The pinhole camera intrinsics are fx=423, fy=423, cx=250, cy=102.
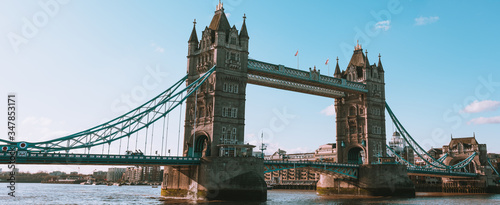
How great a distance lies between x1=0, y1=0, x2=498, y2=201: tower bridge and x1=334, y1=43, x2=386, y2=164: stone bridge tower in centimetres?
21

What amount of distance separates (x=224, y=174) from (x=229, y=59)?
18388mm

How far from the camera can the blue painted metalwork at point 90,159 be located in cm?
4617

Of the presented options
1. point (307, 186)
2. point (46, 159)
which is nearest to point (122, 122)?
point (46, 159)

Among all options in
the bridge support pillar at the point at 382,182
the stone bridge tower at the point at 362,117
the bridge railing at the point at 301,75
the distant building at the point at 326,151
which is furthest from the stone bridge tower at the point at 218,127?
the distant building at the point at 326,151

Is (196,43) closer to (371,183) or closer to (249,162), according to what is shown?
(249,162)

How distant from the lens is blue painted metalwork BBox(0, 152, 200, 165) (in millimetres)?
46166

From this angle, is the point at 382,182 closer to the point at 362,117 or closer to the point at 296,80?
the point at 362,117

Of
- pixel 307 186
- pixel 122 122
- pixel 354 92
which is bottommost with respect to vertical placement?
pixel 307 186

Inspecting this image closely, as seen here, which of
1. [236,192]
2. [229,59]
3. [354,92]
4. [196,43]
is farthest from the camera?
[354,92]

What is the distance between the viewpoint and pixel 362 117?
8606 centimetres

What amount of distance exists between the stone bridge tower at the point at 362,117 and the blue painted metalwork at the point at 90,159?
42141 mm

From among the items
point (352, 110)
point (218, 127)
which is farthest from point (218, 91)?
point (352, 110)

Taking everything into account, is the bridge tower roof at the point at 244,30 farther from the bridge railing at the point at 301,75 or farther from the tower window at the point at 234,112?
the tower window at the point at 234,112

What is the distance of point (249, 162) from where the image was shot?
2266 inches
